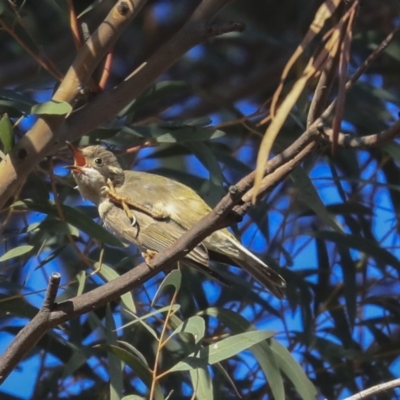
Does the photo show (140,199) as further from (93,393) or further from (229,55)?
(229,55)

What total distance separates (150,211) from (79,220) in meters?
0.28

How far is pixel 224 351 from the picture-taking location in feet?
8.75

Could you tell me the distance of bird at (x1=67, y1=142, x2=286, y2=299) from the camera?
127 inches

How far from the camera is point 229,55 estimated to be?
556 centimetres

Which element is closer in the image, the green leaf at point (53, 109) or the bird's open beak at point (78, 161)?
the green leaf at point (53, 109)

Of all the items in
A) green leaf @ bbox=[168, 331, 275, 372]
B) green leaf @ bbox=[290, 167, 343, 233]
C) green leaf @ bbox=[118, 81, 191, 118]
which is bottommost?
green leaf @ bbox=[168, 331, 275, 372]

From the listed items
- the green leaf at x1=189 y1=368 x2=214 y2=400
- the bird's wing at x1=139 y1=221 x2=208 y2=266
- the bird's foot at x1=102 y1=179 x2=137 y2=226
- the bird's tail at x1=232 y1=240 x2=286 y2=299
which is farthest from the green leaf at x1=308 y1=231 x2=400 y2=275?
the green leaf at x1=189 y1=368 x2=214 y2=400

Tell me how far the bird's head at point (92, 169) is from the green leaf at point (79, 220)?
13.0 inches

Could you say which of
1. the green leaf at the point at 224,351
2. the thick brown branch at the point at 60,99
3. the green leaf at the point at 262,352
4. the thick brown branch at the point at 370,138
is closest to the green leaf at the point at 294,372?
the green leaf at the point at 262,352

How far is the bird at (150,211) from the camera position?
10.6 ft

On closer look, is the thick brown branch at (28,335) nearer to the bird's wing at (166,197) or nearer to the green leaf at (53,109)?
the green leaf at (53,109)

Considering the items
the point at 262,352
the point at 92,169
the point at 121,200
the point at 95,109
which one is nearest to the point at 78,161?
the point at 92,169

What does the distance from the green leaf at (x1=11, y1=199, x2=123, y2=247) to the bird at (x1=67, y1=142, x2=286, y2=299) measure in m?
0.09

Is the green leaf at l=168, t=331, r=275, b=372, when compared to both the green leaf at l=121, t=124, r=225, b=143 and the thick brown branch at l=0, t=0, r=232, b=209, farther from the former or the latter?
the green leaf at l=121, t=124, r=225, b=143
